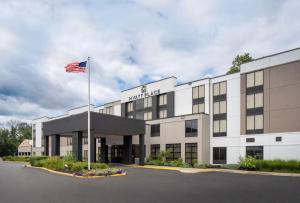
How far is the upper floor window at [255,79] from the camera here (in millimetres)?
37541

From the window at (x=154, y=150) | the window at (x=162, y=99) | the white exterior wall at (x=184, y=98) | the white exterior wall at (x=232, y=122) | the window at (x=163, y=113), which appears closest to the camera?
the white exterior wall at (x=232, y=122)

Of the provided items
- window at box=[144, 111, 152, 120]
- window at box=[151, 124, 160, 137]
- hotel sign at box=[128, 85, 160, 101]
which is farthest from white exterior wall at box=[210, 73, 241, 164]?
window at box=[144, 111, 152, 120]

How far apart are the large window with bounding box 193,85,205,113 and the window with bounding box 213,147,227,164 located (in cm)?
603

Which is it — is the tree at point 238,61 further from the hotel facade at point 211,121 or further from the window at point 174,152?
the window at point 174,152

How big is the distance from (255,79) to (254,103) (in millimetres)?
3045

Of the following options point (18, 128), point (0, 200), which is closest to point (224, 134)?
point (0, 200)

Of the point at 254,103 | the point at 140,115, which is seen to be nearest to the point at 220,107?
the point at 254,103

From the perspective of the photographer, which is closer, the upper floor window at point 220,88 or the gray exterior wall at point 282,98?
the gray exterior wall at point 282,98

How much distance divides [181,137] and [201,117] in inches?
171

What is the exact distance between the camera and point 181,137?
43031 millimetres

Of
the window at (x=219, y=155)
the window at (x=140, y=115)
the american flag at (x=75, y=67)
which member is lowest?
the window at (x=219, y=155)

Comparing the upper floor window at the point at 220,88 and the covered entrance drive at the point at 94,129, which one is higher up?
the upper floor window at the point at 220,88

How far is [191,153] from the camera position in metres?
41.5

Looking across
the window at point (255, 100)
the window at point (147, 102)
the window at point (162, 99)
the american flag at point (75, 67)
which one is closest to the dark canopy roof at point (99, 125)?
the american flag at point (75, 67)
